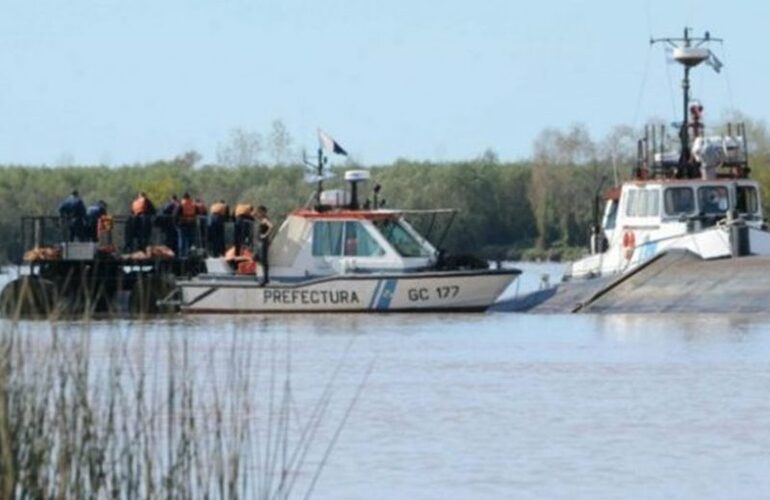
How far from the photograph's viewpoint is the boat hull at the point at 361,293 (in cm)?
4456

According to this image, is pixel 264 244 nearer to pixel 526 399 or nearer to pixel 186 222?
pixel 186 222

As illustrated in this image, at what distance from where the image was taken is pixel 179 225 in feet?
159

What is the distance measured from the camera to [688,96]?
162 ft

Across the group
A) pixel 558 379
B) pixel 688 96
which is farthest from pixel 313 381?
pixel 688 96

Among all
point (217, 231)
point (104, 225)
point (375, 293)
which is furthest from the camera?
point (104, 225)

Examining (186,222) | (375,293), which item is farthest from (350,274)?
(186,222)

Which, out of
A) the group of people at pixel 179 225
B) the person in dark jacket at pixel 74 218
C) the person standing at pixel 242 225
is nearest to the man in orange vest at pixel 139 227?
the group of people at pixel 179 225

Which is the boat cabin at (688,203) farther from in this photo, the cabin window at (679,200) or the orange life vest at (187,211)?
the orange life vest at (187,211)

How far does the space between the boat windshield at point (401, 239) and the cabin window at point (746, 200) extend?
562 centimetres

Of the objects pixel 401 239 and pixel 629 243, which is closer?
pixel 401 239

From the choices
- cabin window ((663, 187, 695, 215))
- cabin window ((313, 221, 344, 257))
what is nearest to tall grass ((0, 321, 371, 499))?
cabin window ((313, 221, 344, 257))

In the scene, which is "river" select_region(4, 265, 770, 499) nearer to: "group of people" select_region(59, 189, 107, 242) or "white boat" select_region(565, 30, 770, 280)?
"white boat" select_region(565, 30, 770, 280)

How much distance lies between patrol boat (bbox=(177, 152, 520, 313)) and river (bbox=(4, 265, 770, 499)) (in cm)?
83

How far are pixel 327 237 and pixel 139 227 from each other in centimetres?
498
